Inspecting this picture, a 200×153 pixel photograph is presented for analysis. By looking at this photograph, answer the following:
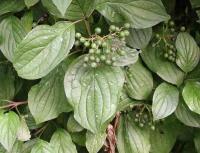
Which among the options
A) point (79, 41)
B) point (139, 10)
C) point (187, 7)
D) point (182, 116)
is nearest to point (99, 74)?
point (79, 41)

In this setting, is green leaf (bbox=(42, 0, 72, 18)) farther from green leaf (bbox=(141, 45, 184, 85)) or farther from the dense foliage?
green leaf (bbox=(141, 45, 184, 85))

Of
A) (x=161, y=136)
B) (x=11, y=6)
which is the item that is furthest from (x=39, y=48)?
(x=161, y=136)

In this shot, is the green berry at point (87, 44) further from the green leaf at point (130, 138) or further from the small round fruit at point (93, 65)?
the green leaf at point (130, 138)

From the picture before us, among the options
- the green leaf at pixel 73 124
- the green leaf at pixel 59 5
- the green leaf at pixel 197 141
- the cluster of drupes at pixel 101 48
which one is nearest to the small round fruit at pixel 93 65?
the cluster of drupes at pixel 101 48

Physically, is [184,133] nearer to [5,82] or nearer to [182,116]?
[182,116]

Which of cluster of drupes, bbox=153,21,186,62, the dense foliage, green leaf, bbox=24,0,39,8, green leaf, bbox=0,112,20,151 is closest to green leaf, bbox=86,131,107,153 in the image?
the dense foliage

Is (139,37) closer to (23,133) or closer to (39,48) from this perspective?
(39,48)
